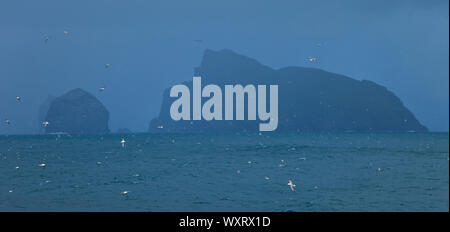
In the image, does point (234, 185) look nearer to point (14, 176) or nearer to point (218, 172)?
point (218, 172)

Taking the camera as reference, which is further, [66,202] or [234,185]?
[234,185]

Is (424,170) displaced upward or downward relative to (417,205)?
upward

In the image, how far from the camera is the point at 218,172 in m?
40.4

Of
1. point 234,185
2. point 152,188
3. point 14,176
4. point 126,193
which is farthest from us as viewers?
point 14,176

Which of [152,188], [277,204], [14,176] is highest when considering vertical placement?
[14,176]

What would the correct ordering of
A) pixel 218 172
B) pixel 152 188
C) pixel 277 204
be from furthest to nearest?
1. pixel 218 172
2. pixel 152 188
3. pixel 277 204

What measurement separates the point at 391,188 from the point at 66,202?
66.3 feet
